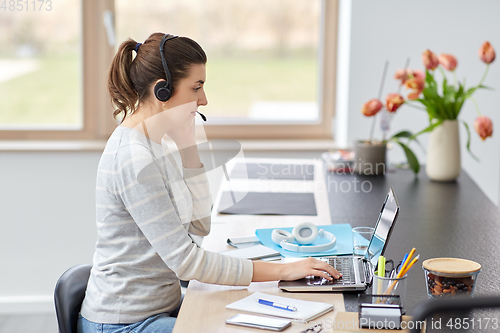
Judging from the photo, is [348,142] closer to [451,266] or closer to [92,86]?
[92,86]

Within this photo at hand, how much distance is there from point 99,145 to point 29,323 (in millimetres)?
945

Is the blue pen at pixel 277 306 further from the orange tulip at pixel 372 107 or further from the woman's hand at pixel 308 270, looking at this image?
the orange tulip at pixel 372 107

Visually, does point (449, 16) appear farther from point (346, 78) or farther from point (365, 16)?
point (346, 78)

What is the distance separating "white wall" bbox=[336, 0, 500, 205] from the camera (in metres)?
2.56

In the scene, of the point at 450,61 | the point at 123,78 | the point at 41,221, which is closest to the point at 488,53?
the point at 450,61

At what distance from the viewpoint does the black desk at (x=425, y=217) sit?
3.67ft

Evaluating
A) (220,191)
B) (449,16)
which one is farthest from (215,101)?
(449,16)

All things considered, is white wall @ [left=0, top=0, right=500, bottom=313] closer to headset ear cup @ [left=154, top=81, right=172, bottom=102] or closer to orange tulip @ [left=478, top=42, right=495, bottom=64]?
orange tulip @ [left=478, top=42, right=495, bottom=64]

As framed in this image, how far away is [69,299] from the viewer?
3.87 ft

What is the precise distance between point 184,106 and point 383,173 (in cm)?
119

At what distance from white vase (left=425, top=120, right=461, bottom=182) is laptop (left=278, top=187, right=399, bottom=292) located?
0.92m

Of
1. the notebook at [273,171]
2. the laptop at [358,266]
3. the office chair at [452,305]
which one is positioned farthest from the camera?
the notebook at [273,171]

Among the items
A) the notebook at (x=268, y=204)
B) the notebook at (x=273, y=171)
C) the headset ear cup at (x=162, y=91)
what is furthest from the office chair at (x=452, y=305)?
the notebook at (x=273, y=171)

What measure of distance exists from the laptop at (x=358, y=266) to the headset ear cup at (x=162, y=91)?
0.47m
